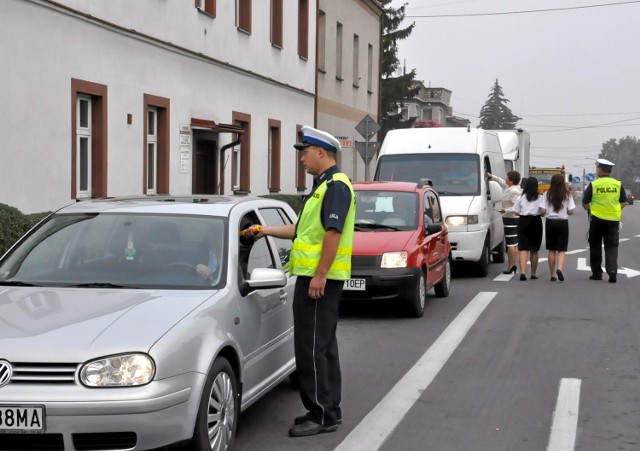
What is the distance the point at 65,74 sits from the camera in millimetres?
15422

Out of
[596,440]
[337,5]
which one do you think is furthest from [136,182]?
[337,5]

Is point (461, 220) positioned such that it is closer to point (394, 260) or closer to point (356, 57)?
point (394, 260)

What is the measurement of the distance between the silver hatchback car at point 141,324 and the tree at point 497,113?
154374mm

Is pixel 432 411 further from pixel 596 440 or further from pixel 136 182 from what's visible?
pixel 136 182

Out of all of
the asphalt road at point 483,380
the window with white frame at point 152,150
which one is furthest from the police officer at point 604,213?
the window with white frame at point 152,150

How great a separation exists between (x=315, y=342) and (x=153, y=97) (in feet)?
42.6

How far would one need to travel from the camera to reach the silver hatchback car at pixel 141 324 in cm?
483

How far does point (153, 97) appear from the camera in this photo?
61.2 ft

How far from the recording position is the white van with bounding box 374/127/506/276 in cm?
1648

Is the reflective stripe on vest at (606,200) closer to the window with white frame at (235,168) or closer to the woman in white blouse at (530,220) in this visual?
the woman in white blouse at (530,220)

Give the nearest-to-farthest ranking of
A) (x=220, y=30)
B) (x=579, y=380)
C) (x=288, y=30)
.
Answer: (x=579, y=380) → (x=220, y=30) → (x=288, y=30)

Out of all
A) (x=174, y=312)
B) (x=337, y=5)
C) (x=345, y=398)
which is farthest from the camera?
(x=337, y=5)

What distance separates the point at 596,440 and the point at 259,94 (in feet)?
65.5

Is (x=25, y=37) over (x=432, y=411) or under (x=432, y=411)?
over
